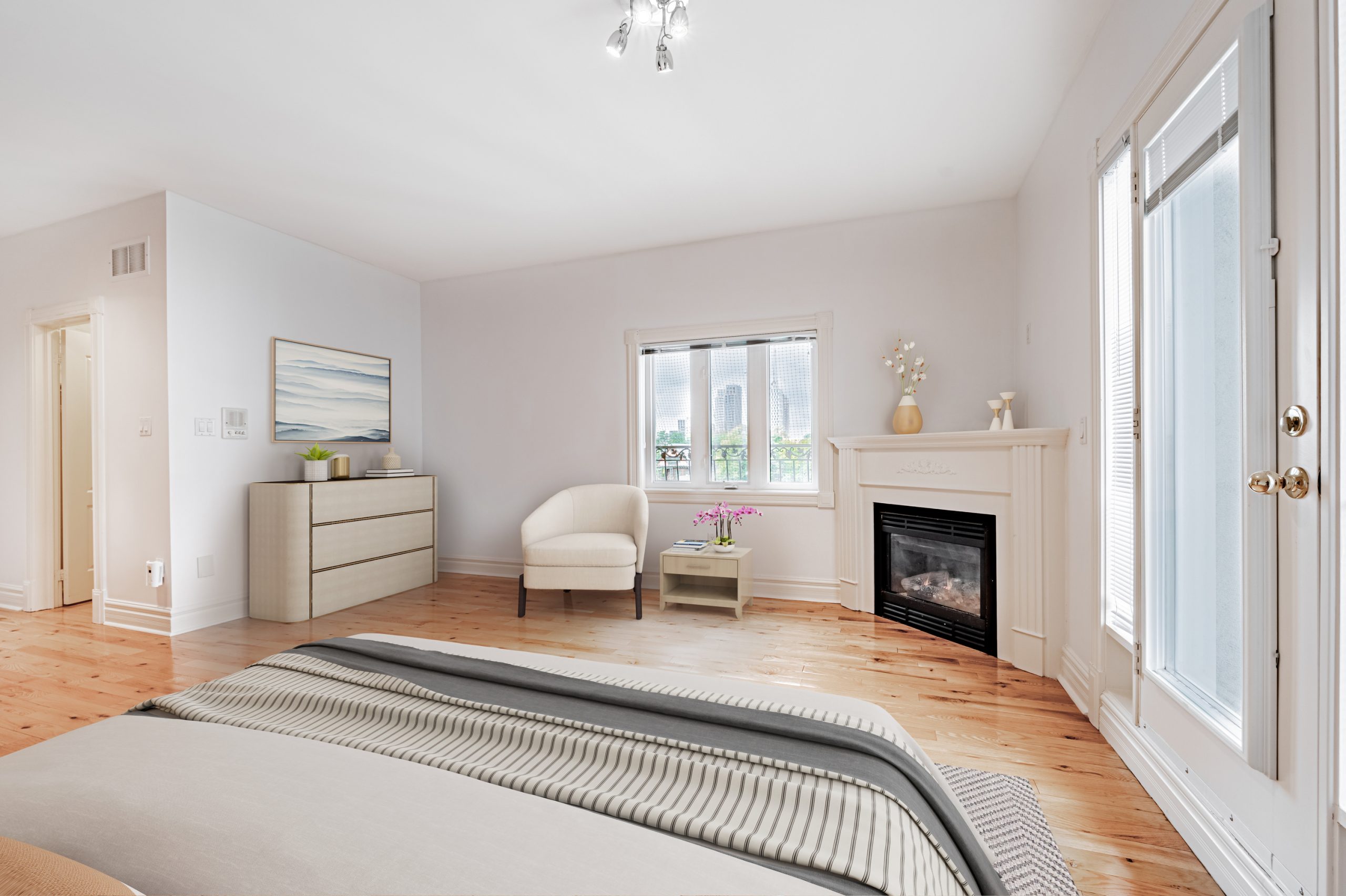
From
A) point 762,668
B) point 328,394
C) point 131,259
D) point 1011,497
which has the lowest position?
point 762,668

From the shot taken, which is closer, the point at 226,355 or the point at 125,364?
the point at 125,364

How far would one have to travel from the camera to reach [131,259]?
365cm

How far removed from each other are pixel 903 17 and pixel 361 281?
14.2 feet

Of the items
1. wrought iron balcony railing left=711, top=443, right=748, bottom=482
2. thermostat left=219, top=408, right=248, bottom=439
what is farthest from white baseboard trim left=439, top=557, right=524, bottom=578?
thermostat left=219, top=408, right=248, bottom=439

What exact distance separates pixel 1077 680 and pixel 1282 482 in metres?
1.63

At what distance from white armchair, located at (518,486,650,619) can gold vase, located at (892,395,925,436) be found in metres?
1.76

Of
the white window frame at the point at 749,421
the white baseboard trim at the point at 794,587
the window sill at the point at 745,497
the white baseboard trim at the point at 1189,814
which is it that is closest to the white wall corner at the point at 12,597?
the white baseboard trim at the point at 794,587

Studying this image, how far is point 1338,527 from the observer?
109 cm

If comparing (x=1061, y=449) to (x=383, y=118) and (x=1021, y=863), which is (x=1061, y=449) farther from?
(x=383, y=118)

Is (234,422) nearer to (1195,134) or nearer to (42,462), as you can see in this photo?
(42,462)

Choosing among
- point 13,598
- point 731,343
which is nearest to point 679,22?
point 731,343

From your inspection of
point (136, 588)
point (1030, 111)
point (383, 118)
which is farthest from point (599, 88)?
point (136, 588)

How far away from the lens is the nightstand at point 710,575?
3879 millimetres

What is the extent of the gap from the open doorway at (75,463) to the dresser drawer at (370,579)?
1.75 metres
